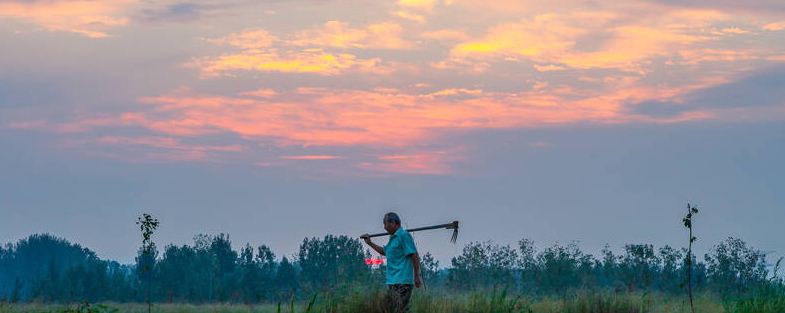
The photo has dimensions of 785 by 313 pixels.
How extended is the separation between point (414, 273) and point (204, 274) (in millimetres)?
36291

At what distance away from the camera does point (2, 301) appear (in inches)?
819

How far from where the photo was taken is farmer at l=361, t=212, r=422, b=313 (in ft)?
51.8

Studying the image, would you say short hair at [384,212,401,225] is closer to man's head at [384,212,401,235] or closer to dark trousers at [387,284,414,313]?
man's head at [384,212,401,235]

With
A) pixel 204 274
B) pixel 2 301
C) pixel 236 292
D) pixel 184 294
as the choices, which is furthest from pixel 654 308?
pixel 204 274

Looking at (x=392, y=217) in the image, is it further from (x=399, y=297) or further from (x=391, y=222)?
(x=399, y=297)

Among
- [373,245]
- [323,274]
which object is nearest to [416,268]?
[373,245]

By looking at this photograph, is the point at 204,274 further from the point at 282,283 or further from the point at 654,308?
the point at 654,308

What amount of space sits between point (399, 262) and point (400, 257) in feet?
0.24

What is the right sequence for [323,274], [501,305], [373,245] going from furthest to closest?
1. [323,274]
2. [501,305]
3. [373,245]

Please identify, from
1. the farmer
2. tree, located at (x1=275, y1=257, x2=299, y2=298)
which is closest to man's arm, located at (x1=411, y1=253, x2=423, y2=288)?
the farmer

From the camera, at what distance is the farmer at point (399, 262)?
622 inches

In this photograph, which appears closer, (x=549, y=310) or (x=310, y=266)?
(x=549, y=310)

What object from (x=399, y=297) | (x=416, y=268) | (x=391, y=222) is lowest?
(x=399, y=297)

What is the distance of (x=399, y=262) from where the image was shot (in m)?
15.9
